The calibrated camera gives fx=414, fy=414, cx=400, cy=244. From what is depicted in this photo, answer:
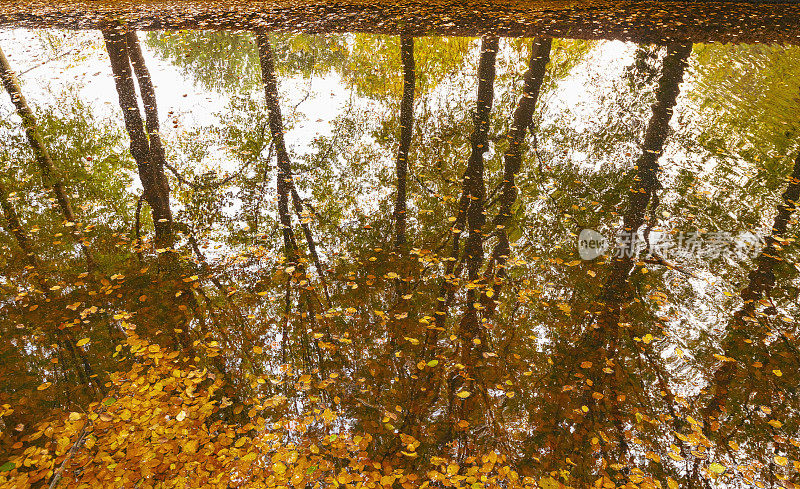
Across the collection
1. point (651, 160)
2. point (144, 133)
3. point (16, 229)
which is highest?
point (144, 133)

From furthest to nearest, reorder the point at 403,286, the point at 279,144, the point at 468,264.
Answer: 1. the point at 279,144
2. the point at 468,264
3. the point at 403,286

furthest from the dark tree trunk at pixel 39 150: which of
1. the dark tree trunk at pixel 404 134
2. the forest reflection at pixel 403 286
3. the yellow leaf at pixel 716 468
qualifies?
the yellow leaf at pixel 716 468

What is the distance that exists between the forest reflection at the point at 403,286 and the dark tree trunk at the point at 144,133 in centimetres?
7

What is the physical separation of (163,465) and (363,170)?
448 cm

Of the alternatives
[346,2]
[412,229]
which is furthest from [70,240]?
[346,2]

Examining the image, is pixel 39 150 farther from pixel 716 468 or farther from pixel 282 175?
pixel 716 468

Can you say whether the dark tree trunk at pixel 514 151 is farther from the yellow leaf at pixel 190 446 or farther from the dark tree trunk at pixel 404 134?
the yellow leaf at pixel 190 446

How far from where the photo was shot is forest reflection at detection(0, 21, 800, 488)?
2.87 meters

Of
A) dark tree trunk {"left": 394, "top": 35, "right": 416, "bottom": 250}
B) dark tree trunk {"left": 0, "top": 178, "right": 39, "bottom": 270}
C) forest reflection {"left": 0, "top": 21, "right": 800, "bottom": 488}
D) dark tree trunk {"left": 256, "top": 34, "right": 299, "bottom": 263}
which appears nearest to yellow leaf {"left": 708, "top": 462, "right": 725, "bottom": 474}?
forest reflection {"left": 0, "top": 21, "right": 800, "bottom": 488}

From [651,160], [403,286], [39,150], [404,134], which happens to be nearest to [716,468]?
[403,286]

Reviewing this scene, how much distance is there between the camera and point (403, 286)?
14.0 feet

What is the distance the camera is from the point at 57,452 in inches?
110

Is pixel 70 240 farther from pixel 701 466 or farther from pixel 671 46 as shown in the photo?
pixel 671 46

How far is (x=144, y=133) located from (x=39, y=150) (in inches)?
57.4
